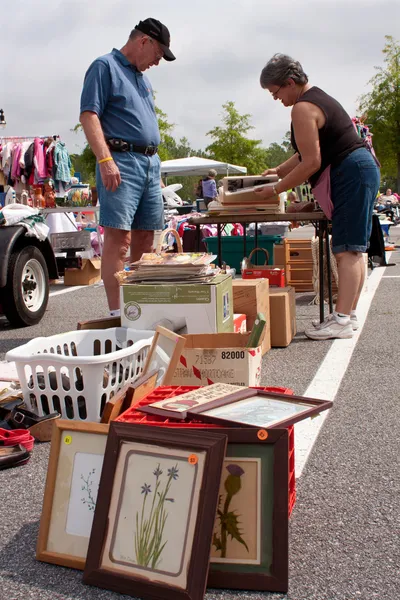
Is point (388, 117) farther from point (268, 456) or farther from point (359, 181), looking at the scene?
point (268, 456)

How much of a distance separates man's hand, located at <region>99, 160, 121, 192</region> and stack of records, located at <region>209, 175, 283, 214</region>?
1034mm

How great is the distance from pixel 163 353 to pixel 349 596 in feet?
4.70

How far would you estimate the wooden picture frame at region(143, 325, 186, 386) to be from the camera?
9.25 ft

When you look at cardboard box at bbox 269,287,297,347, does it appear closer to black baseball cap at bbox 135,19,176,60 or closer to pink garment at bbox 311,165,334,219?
pink garment at bbox 311,165,334,219

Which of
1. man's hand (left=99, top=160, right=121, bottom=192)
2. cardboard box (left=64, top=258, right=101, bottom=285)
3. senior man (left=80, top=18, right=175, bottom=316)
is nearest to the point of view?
man's hand (left=99, top=160, right=121, bottom=192)

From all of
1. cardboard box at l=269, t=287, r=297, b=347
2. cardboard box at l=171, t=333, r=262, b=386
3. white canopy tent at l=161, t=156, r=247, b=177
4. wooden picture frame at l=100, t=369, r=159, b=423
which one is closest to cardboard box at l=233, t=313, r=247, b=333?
cardboard box at l=269, t=287, r=297, b=347

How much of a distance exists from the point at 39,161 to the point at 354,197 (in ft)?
28.7

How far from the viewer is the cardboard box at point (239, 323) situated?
432 centimetres

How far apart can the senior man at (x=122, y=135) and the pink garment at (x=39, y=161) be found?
25.6 ft

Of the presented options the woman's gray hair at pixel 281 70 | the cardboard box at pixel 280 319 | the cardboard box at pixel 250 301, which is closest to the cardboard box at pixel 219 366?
the cardboard box at pixel 250 301

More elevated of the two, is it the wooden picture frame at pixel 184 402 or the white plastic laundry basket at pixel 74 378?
the wooden picture frame at pixel 184 402

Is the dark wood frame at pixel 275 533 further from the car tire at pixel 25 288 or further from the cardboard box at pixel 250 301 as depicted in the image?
the car tire at pixel 25 288

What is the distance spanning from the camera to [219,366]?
3.23m

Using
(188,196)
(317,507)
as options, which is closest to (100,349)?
(317,507)
